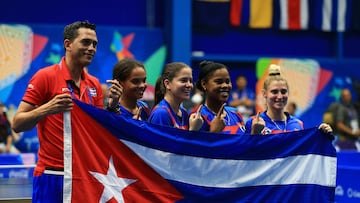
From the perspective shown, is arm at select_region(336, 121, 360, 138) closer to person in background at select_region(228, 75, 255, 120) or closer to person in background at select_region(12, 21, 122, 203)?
person in background at select_region(228, 75, 255, 120)

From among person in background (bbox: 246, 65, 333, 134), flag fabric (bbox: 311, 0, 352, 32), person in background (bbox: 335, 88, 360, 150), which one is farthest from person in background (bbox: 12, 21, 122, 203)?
flag fabric (bbox: 311, 0, 352, 32)

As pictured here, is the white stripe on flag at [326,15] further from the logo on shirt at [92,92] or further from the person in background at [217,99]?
the logo on shirt at [92,92]

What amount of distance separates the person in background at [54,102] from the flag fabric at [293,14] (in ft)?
46.3

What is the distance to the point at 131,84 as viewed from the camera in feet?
20.6

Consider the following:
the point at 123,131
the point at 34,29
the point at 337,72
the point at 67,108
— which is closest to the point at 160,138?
the point at 123,131

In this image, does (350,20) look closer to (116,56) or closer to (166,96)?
(116,56)

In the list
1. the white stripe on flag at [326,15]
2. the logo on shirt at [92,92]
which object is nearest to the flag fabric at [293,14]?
the white stripe on flag at [326,15]

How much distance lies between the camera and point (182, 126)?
243 inches

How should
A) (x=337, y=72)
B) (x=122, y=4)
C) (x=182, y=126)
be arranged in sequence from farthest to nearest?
1. (x=337, y=72)
2. (x=122, y=4)
3. (x=182, y=126)

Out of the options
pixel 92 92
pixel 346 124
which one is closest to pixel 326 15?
pixel 346 124

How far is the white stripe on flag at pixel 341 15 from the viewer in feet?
64.6

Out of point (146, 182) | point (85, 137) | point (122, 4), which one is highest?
point (122, 4)

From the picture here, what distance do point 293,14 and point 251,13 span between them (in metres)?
1.13

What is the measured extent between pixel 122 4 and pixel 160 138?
12.9 metres
